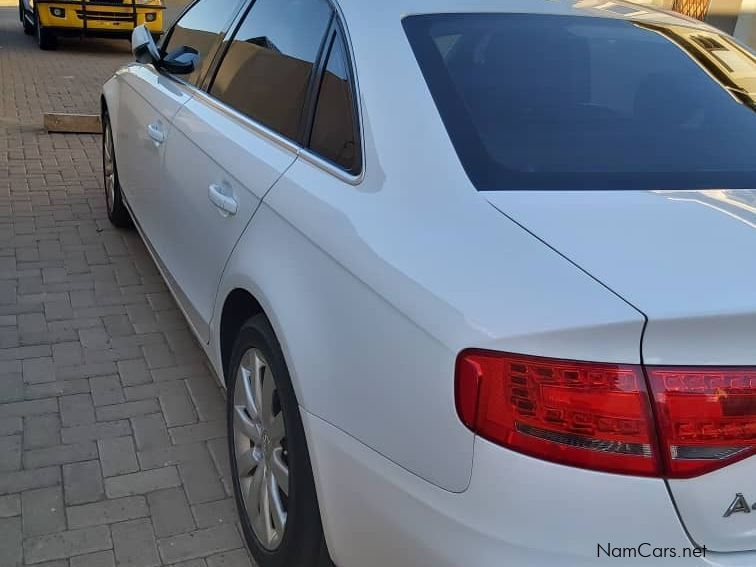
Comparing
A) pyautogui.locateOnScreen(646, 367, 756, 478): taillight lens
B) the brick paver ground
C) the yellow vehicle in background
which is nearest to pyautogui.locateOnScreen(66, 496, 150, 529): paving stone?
the brick paver ground

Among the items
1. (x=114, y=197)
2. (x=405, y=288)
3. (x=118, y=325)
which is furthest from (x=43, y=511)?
(x=114, y=197)

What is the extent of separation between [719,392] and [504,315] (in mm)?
378

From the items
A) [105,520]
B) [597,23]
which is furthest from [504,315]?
[105,520]

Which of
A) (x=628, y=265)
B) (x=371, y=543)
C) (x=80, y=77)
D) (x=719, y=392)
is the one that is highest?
(x=628, y=265)

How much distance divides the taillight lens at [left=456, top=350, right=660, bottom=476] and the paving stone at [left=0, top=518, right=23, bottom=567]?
1.63 m

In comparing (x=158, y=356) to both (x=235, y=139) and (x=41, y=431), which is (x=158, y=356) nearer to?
A: (x=41, y=431)

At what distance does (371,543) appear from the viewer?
173cm

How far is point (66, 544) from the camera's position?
249 cm

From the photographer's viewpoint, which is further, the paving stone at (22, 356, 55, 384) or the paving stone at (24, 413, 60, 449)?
the paving stone at (22, 356, 55, 384)

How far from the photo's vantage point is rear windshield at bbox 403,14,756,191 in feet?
6.45

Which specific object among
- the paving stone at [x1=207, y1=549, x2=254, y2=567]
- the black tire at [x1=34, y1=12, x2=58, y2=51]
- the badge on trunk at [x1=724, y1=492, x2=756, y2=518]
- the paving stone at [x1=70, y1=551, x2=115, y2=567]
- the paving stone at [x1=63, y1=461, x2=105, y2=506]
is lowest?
the black tire at [x1=34, y1=12, x2=58, y2=51]

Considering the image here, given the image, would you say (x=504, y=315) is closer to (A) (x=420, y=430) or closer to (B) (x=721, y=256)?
(A) (x=420, y=430)

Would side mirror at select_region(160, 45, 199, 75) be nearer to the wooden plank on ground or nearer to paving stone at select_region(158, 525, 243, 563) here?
paving stone at select_region(158, 525, 243, 563)

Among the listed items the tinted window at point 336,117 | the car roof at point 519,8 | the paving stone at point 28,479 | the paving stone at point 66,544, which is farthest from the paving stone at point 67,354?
the car roof at point 519,8
